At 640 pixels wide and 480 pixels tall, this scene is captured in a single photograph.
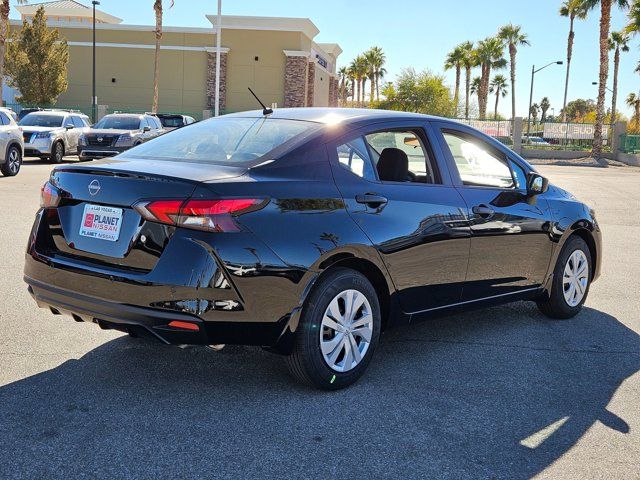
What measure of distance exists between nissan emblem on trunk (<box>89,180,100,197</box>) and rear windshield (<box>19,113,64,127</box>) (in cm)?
2270

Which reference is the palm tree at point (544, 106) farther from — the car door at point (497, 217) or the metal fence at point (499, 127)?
the car door at point (497, 217)

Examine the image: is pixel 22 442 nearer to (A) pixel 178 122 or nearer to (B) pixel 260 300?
(B) pixel 260 300

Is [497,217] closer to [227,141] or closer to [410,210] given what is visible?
[410,210]

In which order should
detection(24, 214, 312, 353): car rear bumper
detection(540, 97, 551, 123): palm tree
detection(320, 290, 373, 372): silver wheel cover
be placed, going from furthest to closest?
detection(540, 97, 551, 123): palm tree < detection(320, 290, 373, 372): silver wheel cover < detection(24, 214, 312, 353): car rear bumper

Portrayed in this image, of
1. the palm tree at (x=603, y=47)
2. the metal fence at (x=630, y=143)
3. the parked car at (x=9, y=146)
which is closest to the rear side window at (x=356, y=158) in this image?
the parked car at (x=9, y=146)

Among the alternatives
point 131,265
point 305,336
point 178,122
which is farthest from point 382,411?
point 178,122

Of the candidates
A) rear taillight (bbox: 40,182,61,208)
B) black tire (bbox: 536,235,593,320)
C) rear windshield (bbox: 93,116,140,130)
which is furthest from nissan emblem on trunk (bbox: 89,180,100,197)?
rear windshield (bbox: 93,116,140,130)

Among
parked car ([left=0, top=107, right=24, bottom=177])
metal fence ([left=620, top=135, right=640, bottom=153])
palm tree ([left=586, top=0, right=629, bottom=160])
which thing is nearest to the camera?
parked car ([left=0, top=107, right=24, bottom=177])

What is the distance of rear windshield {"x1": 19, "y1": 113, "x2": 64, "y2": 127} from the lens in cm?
2525

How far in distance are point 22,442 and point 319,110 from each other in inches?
112

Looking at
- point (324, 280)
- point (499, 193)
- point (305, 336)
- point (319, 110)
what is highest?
point (319, 110)

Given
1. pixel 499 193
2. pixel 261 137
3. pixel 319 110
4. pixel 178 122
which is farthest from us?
pixel 178 122

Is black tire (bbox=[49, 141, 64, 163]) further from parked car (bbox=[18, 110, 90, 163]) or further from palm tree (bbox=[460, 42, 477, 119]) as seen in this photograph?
palm tree (bbox=[460, 42, 477, 119])

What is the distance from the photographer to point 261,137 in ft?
15.5
